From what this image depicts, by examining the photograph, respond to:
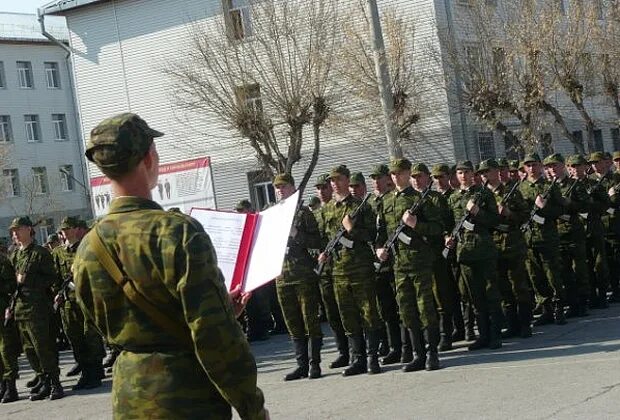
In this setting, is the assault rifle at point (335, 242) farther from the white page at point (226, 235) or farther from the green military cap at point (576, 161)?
the white page at point (226, 235)

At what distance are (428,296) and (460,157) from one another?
1609 centimetres

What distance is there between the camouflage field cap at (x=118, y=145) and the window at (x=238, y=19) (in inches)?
899

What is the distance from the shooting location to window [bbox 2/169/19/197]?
50.2 m

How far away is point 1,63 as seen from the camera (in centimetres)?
5184

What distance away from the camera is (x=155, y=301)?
357 centimetres

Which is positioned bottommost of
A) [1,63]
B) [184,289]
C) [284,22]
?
[184,289]

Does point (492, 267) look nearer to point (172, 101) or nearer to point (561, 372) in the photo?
point (561, 372)

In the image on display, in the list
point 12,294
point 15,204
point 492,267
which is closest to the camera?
point 492,267

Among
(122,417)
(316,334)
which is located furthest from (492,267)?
(122,417)

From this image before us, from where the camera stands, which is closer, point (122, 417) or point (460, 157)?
Result: point (122, 417)

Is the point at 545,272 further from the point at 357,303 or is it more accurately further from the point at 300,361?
the point at 300,361

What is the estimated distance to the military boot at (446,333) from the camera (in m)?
11.6

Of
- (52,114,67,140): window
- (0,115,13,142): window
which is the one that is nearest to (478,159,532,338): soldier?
(0,115,13,142): window

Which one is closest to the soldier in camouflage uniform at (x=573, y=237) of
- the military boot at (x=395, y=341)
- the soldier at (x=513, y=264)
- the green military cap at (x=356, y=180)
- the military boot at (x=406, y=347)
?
the soldier at (x=513, y=264)
